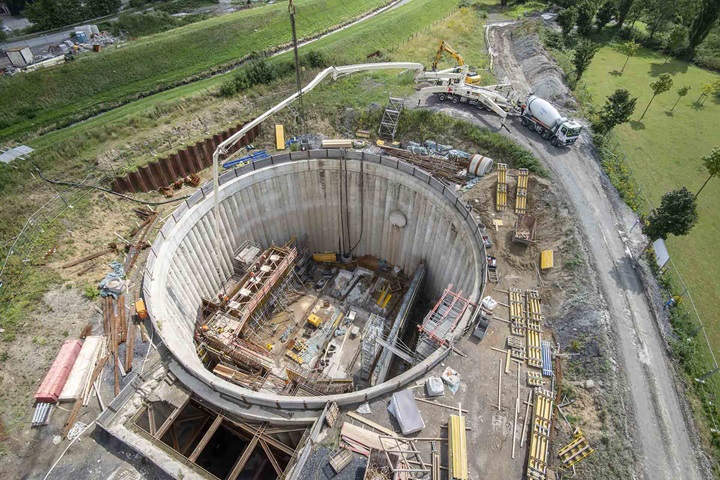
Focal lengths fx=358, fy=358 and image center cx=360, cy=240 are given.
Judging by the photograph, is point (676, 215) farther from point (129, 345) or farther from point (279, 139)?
point (129, 345)

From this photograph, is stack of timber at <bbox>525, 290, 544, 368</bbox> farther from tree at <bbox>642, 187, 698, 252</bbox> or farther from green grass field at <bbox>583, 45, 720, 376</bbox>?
green grass field at <bbox>583, 45, 720, 376</bbox>

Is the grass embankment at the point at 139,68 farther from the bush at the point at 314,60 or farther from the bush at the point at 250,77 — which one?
the bush at the point at 314,60

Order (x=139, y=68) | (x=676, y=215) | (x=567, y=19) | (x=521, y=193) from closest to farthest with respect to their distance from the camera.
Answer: (x=676, y=215) < (x=521, y=193) < (x=139, y=68) < (x=567, y=19)

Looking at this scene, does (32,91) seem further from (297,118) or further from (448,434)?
(448,434)

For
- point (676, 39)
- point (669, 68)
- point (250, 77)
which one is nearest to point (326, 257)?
point (250, 77)

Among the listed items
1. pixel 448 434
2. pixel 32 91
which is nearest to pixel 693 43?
pixel 448 434

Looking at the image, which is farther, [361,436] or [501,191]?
[501,191]
